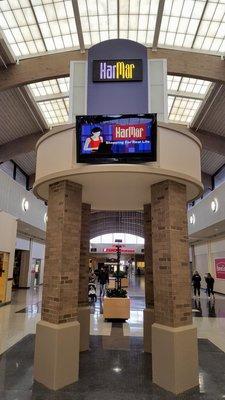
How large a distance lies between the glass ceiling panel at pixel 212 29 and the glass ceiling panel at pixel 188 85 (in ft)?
7.26

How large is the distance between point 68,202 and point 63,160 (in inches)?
32.0

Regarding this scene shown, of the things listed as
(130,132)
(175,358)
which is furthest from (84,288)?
(130,132)

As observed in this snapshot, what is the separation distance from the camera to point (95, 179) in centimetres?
573

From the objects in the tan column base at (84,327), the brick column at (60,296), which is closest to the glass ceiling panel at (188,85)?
the brick column at (60,296)

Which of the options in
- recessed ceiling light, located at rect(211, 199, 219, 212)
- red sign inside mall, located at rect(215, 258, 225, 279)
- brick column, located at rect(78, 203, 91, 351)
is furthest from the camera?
red sign inside mall, located at rect(215, 258, 225, 279)

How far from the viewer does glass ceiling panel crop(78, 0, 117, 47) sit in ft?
36.6

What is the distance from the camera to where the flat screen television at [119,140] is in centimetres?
525

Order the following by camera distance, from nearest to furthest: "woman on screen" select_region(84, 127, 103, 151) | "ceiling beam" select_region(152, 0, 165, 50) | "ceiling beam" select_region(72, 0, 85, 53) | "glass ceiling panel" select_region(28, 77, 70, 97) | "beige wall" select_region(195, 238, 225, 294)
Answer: "woman on screen" select_region(84, 127, 103, 151) < "ceiling beam" select_region(72, 0, 85, 53) < "ceiling beam" select_region(152, 0, 165, 50) < "glass ceiling panel" select_region(28, 77, 70, 97) < "beige wall" select_region(195, 238, 225, 294)

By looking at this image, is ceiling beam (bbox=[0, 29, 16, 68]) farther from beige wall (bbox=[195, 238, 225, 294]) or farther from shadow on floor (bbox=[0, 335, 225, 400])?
beige wall (bbox=[195, 238, 225, 294])

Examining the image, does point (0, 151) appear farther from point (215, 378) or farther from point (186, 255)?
point (215, 378)

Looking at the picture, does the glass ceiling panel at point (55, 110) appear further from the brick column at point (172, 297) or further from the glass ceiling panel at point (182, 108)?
the brick column at point (172, 297)

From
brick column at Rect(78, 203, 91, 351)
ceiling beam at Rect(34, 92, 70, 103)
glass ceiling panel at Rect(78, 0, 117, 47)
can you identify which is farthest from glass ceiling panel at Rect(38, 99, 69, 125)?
brick column at Rect(78, 203, 91, 351)

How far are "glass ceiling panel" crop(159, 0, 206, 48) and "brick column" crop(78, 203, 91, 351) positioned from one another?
28.2ft

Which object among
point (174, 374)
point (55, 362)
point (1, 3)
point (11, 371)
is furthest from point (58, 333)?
point (1, 3)
